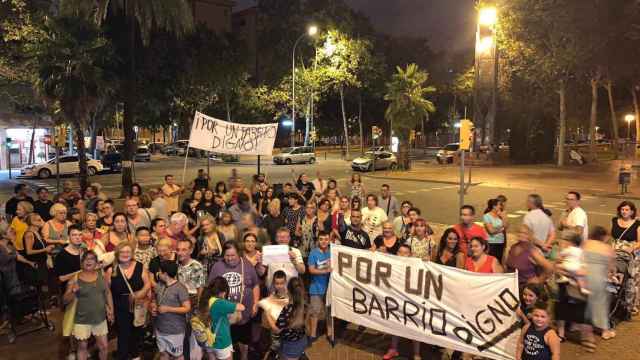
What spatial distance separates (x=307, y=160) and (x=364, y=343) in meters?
39.5

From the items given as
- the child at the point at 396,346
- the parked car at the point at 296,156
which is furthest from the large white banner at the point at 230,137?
the parked car at the point at 296,156

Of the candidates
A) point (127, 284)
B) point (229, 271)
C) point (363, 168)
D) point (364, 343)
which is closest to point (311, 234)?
point (364, 343)

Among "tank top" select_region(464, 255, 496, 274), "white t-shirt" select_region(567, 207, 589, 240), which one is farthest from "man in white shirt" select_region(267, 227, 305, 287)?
"white t-shirt" select_region(567, 207, 589, 240)

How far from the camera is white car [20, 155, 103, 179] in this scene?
105 ft

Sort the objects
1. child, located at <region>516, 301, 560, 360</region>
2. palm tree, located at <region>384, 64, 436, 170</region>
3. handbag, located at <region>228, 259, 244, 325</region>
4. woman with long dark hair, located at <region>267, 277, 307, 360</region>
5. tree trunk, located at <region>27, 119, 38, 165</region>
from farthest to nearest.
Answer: tree trunk, located at <region>27, 119, 38, 165</region>
palm tree, located at <region>384, 64, 436, 170</region>
handbag, located at <region>228, 259, 244, 325</region>
woman with long dark hair, located at <region>267, 277, 307, 360</region>
child, located at <region>516, 301, 560, 360</region>

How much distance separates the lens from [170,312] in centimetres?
554

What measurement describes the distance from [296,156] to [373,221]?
120 ft

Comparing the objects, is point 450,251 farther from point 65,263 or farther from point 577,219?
point 65,263

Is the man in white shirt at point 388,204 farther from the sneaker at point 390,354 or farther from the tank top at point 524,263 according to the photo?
the sneaker at point 390,354

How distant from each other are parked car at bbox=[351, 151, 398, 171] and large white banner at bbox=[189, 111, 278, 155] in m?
23.5

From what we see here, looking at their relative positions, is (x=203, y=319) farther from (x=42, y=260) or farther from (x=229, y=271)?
(x=42, y=260)

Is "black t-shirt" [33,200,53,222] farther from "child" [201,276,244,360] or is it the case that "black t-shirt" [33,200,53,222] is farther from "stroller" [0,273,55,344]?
"child" [201,276,244,360]

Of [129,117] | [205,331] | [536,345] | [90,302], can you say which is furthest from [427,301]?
[129,117]

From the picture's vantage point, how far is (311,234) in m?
8.37
